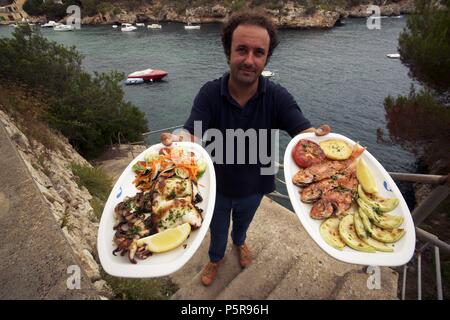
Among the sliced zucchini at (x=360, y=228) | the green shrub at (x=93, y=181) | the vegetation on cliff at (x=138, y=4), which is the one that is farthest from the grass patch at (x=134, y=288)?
the vegetation on cliff at (x=138, y=4)

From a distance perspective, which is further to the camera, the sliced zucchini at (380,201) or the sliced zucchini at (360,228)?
the sliced zucchini at (380,201)

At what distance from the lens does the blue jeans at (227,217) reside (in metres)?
2.67

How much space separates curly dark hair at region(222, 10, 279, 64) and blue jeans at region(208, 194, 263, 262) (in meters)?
1.39

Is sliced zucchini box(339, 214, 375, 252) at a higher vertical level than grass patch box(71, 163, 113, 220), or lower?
higher

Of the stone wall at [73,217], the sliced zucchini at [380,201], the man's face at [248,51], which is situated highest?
the man's face at [248,51]

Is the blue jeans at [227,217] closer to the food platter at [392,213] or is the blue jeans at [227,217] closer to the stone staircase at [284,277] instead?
the stone staircase at [284,277]

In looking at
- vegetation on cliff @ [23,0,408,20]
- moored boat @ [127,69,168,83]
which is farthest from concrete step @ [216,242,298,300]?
vegetation on cliff @ [23,0,408,20]

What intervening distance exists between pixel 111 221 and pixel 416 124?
13310 mm

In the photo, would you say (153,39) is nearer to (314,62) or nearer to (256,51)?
(314,62)

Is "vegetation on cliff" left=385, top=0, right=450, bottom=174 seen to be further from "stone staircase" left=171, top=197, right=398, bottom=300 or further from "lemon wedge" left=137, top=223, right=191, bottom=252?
"lemon wedge" left=137, top=223, right=191, bottom=252

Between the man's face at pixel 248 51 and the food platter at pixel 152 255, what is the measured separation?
31.3 inches

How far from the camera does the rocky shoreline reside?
53191 millimetres

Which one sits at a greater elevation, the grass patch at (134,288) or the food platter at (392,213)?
the food platter at (392,213)

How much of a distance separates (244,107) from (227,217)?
4.03 ft
